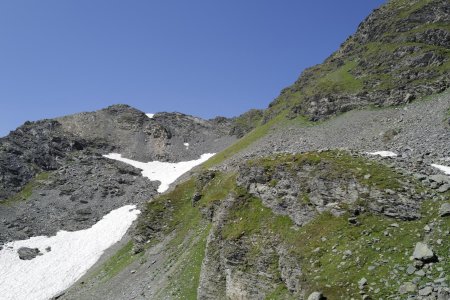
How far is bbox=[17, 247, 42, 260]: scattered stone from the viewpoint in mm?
81312

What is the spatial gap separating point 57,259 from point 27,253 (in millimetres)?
7381

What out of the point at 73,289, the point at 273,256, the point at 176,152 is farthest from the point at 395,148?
the point at 176,152

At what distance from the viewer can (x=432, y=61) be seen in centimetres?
9081

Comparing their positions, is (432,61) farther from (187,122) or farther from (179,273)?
(187,122)

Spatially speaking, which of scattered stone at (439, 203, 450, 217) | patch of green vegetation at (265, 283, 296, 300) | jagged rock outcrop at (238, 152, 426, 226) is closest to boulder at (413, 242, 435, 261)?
scattered stone at (439, 203, 450, 217)

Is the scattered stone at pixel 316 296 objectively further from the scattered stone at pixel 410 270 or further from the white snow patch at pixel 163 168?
the white snow patch at pixel 163 168

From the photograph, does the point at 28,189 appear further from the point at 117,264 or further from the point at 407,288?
the point at 407,288

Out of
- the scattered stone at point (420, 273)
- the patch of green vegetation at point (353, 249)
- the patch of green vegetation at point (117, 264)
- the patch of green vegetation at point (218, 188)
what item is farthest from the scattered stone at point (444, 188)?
the patch of green vegetation at point (117, 264)

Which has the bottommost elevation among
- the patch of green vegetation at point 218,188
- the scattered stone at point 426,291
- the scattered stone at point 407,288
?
the scattered stone at point 426,291

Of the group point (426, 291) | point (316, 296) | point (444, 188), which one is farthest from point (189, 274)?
point (426, 291)

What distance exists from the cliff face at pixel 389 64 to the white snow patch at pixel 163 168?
32.7 meters

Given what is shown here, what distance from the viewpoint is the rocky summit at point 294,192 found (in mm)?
25656

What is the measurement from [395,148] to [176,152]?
104618 mm

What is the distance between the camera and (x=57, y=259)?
80000mm
